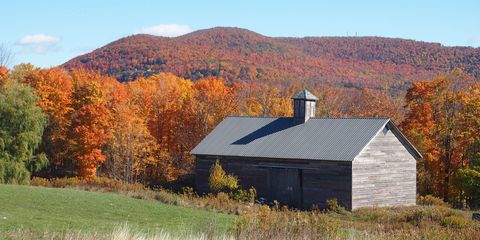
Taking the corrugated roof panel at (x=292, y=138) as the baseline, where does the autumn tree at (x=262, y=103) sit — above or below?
above

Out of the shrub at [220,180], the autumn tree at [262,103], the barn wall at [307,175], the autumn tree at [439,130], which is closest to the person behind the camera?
the barn wall at [307,175]

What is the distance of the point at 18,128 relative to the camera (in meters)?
51.5

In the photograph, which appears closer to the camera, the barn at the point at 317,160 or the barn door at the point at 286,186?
the barn at the point at 317,160

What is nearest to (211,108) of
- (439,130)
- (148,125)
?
(148,125)

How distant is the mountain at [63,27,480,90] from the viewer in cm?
13150

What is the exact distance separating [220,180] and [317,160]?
6501mm

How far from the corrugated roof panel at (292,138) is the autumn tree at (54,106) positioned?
45.4 feet

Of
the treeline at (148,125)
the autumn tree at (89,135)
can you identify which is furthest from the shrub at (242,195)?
the autumn tree at (89,135)

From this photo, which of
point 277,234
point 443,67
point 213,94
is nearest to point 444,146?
point 213,94

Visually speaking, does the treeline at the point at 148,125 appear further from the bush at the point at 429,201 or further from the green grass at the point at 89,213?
the green grass at the point at 89,213

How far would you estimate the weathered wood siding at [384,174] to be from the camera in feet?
127

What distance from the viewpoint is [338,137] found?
41.0 m

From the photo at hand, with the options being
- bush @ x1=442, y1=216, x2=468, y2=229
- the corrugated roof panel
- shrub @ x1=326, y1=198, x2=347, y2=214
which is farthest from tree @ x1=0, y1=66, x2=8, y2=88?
bush @ x1=442, y1=216, x2=468, y2=229

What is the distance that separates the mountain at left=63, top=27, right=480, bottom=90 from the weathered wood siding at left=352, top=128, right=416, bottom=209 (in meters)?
73.2
